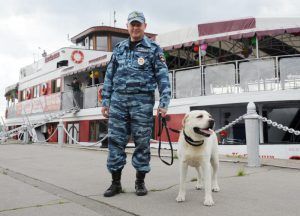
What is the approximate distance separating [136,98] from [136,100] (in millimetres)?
22

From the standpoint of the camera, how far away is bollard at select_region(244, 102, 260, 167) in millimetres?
6566

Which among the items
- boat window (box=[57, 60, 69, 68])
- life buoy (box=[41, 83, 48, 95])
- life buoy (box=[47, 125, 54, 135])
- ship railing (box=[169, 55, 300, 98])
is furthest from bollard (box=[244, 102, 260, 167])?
life buoy (box=[41, 83, 48, 95])

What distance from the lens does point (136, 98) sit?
4047mm

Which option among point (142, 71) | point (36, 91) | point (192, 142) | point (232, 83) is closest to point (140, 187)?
point (192, 142)

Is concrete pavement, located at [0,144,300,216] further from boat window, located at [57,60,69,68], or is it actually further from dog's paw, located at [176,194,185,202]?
boat window, located at [57,60,69,68]

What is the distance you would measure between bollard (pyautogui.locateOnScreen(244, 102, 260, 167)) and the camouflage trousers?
10.2 feet

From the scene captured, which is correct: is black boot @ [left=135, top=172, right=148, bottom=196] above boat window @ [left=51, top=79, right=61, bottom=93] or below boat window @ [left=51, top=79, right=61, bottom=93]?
below

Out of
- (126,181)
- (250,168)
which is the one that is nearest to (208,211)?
(126,181)

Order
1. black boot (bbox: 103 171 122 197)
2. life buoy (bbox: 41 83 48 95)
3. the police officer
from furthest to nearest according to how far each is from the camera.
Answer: life buoy (bbox: 41 83 48 95), the police officer, black boot (bbox: 103 171 122 197)

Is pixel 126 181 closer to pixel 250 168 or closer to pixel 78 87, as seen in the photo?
pixel 250 168

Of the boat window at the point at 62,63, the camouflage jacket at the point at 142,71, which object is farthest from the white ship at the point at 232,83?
the camouflage jacket at the point at 142,71

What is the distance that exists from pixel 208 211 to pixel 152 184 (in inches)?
63.0

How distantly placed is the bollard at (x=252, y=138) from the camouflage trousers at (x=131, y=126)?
3.10 metres

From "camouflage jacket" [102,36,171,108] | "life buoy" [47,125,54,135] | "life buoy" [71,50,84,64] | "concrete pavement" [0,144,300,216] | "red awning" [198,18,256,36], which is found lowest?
"concrete pavement" [0,144,300,216]
